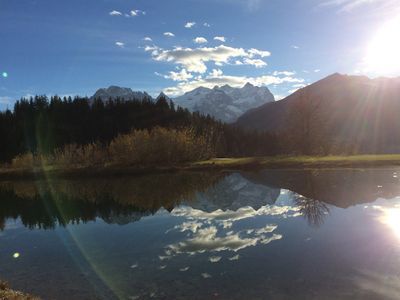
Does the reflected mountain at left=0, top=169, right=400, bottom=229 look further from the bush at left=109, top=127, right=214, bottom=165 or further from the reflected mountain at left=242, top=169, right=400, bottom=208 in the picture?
the bush at left=109, top=127, right=214, bottom=165

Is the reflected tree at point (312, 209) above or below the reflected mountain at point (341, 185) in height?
below

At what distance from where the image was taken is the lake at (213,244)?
15242 mm

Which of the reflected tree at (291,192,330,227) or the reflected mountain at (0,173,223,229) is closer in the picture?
the reflected tree at (291,192,330,227)

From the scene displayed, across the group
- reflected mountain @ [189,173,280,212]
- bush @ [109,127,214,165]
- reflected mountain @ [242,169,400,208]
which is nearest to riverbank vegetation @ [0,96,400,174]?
bush @ [109,127,214,165]

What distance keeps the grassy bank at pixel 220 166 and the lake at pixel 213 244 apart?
853 inches

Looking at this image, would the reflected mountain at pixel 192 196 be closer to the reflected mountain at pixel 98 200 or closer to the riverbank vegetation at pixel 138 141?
the reflected mountain at pixel 98 200

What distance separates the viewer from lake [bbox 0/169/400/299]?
15.2 meters

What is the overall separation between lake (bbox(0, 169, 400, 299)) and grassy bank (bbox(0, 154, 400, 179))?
853 inches

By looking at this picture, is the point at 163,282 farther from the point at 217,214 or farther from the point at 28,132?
the point at 28,132

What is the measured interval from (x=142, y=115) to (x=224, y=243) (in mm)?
141976

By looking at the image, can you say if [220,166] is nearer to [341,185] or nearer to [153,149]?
[153,149]

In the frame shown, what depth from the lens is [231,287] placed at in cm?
1502

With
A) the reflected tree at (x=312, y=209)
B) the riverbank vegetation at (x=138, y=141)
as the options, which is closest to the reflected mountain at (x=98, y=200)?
the reflected tree at (x=312, y=209)

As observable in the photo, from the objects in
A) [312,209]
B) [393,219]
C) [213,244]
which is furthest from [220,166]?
[213,244]
